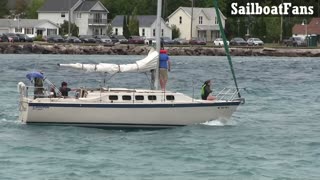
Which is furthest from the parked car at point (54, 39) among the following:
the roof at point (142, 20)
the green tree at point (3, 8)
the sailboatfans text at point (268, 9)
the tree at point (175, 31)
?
the green tree at point (3, 8)

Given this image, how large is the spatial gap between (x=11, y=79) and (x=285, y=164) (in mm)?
46011

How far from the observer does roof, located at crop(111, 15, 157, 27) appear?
162738mm

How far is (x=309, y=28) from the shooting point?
15950 centimetres

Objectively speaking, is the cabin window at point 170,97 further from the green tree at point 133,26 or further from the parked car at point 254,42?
the green tree at point 133,26

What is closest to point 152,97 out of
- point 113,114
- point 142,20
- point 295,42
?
point 113,114

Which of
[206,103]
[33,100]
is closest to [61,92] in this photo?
[33,100]

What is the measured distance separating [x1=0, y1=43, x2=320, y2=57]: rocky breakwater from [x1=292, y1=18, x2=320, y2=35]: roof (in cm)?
2300

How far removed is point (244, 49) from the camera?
137m

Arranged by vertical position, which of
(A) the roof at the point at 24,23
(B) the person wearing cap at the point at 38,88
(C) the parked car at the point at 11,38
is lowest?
(B) the person wearing cap at the point at 38,88

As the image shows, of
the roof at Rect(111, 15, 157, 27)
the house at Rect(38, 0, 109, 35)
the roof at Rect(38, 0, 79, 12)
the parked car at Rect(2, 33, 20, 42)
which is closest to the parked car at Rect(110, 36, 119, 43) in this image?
the roof at Rect(111, 15, 157, 27)

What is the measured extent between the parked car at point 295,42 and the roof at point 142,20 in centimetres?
2491

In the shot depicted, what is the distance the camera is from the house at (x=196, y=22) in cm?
16850

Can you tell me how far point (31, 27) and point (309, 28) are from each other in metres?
49.6

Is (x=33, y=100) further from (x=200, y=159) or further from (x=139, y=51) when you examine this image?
(x=139, y=51)
